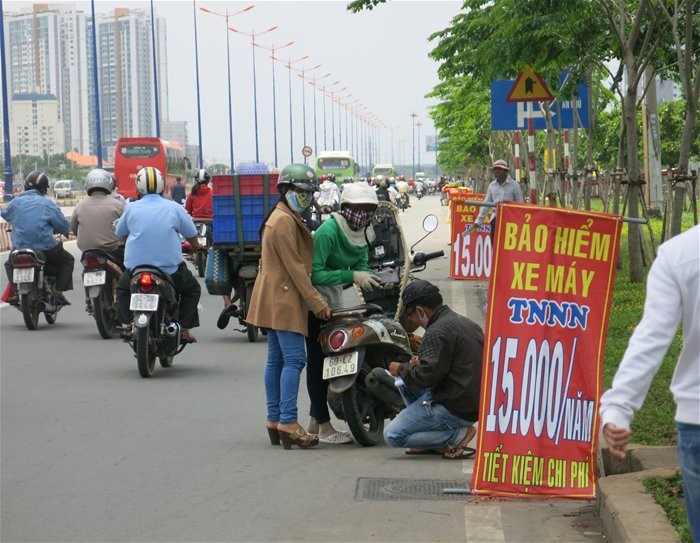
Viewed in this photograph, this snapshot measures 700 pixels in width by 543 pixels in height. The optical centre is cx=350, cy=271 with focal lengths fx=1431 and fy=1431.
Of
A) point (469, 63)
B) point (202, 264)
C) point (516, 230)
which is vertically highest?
point (469, 63)

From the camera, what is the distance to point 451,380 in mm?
8133

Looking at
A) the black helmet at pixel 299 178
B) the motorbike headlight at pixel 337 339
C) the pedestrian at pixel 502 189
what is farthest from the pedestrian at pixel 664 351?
the pedestrian at pixel 502 189

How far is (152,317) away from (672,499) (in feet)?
20.5

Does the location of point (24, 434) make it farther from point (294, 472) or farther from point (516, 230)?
point (516, 230)

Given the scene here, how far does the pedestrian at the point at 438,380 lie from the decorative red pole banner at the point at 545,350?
1.21 meters

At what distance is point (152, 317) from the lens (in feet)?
38.4

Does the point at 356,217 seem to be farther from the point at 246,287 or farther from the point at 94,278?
the point at 94,278

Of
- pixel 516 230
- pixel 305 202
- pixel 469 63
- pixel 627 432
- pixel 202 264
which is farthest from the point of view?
pixel 202 264

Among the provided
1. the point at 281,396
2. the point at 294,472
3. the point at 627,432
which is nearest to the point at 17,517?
the point at 294,472

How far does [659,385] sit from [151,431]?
3.54 meters

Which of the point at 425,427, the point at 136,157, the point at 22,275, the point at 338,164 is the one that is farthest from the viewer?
the point at 338,164

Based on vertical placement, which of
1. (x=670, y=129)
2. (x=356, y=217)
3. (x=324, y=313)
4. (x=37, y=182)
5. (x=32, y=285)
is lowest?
(x=32, y=285)

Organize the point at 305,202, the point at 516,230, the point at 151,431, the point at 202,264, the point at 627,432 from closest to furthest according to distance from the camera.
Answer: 1. the point at 627,432
2. the point at 516,230
3. the point at 305,202
4. the point at 151,431
5. the point at 202,264

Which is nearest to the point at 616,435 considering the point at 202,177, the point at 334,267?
the point at 334,267
